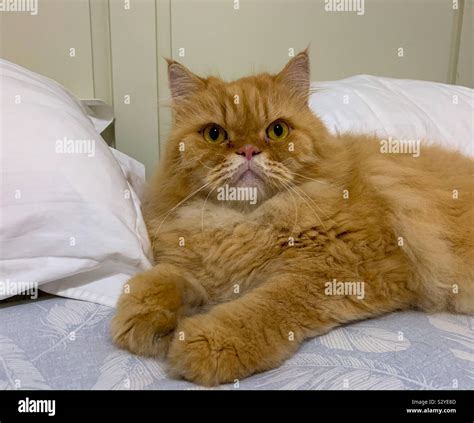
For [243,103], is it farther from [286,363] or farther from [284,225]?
[286,363]

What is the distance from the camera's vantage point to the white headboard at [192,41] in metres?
2.18

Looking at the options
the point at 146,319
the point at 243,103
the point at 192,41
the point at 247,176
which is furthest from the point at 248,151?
the point at 192,41

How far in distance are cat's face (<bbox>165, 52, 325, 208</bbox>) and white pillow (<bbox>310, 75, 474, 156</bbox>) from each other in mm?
638

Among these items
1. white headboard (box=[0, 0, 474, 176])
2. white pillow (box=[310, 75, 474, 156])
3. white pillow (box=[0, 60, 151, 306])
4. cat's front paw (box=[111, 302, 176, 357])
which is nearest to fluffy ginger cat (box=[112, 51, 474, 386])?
cat's front paw (box=[111, 302, 176, 357])

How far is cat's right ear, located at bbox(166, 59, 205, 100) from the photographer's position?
1373mm

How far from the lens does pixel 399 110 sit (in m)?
2.02

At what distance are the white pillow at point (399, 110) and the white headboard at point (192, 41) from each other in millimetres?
372

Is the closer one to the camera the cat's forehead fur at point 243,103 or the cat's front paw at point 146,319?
the cat's front paw at point 146,319

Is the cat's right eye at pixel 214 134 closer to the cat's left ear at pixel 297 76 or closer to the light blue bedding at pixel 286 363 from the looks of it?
the cat's left ear at pixel 297 76

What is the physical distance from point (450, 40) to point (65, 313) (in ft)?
7.96

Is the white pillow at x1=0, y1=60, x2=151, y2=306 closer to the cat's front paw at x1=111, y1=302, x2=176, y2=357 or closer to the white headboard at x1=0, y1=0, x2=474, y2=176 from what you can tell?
the cat's front paw at x1=111, y1=302, x2=176, y2=357

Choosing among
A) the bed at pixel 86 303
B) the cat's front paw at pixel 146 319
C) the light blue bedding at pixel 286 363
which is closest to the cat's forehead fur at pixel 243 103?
the bed at pixel 86 303

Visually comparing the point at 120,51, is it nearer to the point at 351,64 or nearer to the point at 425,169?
the point at 351,64
